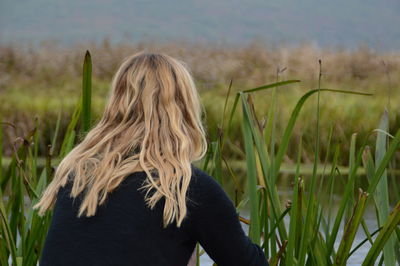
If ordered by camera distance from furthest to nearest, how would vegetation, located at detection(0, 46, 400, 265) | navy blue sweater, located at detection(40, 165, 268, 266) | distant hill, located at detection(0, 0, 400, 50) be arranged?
distant hill, located at detection(0, 0, 400, 50) → vegetation, located at detection(0, 46, 400, 265) → navy blue sweater, located at detection(40, 165, 268, 266)

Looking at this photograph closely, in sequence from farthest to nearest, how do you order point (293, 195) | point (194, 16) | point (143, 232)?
point (194, 16), point (293, 195), point (143, 232)

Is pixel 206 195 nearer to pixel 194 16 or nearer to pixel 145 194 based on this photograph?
pixel 145 194

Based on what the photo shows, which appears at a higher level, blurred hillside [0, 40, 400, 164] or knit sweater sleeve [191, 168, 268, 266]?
knit sweater sleeve [191, 168, 268, 266]

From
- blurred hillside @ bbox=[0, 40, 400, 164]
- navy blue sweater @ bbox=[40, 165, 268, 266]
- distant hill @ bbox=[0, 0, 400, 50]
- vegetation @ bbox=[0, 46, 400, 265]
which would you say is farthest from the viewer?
distant hill @ bbox=[0, 0, 400, 50]

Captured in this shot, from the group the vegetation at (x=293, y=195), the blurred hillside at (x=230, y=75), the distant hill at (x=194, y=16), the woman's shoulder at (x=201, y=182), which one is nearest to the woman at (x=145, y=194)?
the woman's shoulder at (x=201, y=182)

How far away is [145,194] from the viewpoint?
4.37 feet

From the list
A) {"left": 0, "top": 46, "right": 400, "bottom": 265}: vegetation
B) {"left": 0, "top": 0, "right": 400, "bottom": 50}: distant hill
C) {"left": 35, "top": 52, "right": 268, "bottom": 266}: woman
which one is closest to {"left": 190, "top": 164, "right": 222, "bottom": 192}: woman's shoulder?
{"left": 35, "top": 52, "right": 268, "bottom": 266}: woman

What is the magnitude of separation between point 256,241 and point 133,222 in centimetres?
29

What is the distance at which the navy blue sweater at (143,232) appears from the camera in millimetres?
1324

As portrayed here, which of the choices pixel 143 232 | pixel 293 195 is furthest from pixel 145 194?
pixel 293 195

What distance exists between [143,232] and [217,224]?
0.38 feet

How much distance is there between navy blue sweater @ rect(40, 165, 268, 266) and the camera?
1.32 m

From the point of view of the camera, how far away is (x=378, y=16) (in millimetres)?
22047

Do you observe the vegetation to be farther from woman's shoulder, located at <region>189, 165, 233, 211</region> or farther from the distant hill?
the distant hill
